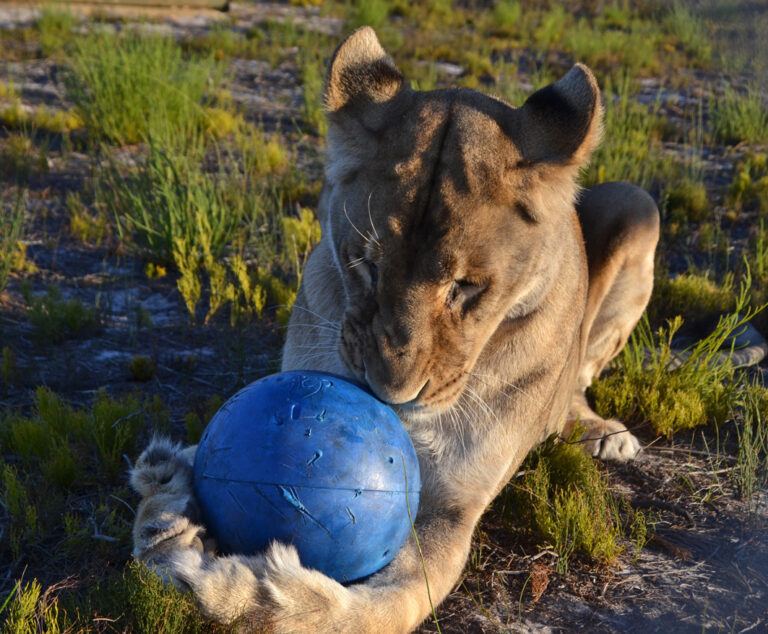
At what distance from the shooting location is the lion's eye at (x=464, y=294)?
2.98m

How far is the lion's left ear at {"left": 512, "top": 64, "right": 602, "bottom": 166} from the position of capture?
314 cm

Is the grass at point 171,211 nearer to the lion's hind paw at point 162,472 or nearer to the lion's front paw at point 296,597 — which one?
the lion's hind paw at point 162,472

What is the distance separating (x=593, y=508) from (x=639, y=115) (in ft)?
24.4

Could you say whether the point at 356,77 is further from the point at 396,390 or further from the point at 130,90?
the point at 130,90

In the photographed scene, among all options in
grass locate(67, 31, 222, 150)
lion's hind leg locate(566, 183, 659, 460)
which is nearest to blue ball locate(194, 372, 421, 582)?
lion's hind leg locate(566, 183, 659, 460)

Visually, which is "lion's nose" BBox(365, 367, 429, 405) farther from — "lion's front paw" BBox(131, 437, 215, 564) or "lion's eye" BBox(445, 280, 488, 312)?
"lion's front paw" BBox(131, 437, 215, 564)

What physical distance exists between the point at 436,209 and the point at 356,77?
739 mm

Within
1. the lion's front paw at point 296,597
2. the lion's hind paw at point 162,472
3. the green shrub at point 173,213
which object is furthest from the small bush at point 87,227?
the lion's front paw at point 296,597

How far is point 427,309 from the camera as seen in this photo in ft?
9.54

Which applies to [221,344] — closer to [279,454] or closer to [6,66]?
[279,454]

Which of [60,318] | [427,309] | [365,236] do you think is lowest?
[60,318]

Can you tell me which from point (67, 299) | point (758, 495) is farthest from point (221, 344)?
point (758, 495)

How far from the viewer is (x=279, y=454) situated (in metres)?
2.80

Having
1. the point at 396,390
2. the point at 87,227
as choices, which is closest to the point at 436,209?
the point at 396,390
